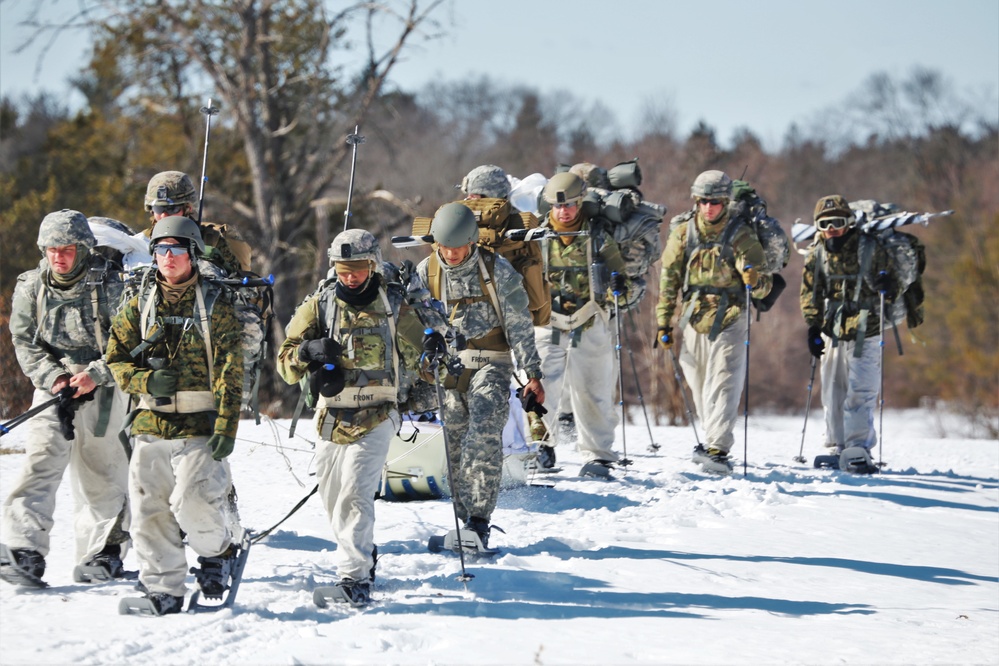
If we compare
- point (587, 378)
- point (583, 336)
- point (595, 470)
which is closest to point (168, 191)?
point (583, 336)

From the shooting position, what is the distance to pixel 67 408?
6.62 m

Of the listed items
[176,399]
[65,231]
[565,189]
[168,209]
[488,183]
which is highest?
[565,189]

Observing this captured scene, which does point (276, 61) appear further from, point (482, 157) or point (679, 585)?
point (482, 157)

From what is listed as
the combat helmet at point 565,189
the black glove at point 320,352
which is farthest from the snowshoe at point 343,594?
the combat helmet at point 565,189

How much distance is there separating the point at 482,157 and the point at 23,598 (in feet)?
202

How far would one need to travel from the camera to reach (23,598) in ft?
20.7

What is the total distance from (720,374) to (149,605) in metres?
6.11

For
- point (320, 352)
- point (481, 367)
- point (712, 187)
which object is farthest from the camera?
point (712, 187)

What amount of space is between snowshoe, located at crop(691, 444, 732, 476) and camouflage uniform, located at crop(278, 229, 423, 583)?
4.98 meters

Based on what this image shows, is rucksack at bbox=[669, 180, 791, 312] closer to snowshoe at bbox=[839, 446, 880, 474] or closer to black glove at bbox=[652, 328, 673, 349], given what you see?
black glove at bbox=[652, 328, 673, 349]

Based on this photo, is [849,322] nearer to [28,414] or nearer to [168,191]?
[168,191]

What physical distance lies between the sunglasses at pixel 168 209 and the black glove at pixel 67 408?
1.55 m

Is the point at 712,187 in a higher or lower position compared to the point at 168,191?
higher

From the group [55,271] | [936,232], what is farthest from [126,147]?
[936,232]
